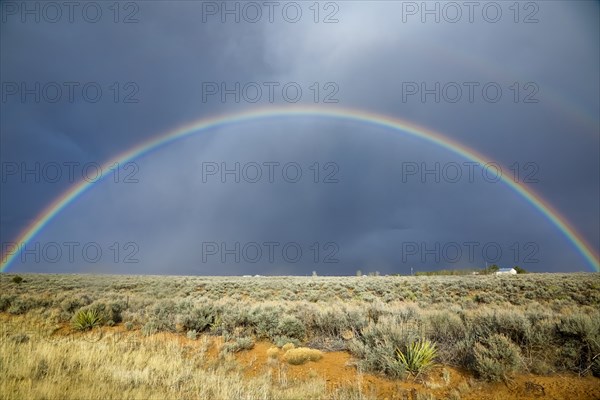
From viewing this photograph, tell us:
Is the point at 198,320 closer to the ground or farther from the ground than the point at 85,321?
farther from the ground

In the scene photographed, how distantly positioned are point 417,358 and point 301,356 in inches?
122

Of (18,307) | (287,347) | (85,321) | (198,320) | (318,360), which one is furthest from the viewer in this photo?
(18,307)

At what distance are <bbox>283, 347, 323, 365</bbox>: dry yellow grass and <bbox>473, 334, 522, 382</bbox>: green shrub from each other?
3.92 metres

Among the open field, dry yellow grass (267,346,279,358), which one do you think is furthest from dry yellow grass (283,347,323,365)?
dry yellow grass (267,346,279,358)

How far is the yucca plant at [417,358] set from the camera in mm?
7875

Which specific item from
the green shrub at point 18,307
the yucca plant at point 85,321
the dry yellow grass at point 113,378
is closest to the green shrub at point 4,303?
the green shrub at point 18,307

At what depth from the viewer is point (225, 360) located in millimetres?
9586

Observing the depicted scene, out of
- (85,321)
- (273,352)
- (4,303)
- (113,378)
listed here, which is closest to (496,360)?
(273,352)

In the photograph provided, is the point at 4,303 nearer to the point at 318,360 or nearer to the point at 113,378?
the point at 113,378

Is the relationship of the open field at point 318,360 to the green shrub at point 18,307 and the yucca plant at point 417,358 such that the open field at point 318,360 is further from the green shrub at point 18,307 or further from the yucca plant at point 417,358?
the green shrub at point 18,307

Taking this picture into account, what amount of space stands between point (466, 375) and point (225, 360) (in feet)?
19.7

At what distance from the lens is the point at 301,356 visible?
31.2 ft

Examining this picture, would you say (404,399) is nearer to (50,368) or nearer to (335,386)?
(335,386)

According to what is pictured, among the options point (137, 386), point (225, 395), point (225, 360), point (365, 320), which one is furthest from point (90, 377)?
point (365, 320)
